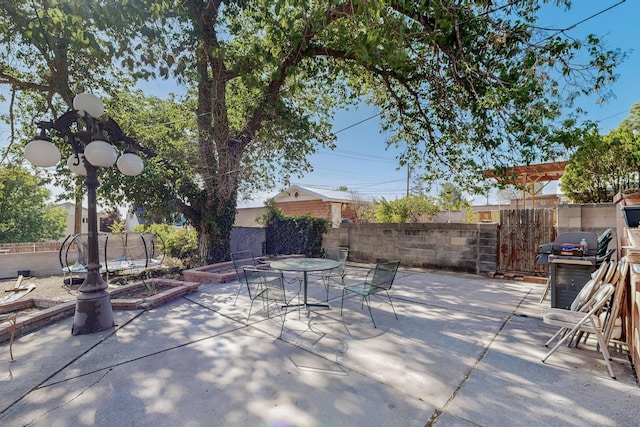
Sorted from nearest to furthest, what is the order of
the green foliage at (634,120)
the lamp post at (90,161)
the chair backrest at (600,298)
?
the chair backrest at (600,298) → the lamp post at (90,161) → the green foliage at (634,120)

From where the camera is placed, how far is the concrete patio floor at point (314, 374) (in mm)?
1989

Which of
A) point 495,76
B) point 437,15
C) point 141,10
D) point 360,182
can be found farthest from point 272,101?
point 360,182

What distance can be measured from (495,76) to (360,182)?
26.1 metres

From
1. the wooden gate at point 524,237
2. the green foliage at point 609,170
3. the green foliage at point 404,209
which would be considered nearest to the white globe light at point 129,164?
Result: the green foliage at point 609,170

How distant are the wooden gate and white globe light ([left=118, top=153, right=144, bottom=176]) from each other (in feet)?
23.6

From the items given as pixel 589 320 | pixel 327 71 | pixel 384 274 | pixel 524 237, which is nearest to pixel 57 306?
pixel 384 274

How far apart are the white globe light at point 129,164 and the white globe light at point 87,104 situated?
561 mm

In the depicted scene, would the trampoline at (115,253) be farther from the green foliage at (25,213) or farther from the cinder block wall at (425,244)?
the green foliage at (25,213)

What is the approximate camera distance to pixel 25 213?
1454 centimetres

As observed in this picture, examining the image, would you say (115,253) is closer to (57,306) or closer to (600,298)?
(57,306)

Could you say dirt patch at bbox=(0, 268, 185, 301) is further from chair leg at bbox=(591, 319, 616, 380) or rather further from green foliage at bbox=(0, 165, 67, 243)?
green foliage at bbox=(0, 165, 67, 243)

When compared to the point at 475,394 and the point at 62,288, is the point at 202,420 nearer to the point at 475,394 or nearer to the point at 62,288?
the point at 475,394

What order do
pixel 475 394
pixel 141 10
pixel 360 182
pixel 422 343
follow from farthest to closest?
pixel 360 182
pixel 141 10
pixel 422 343
pixel 475 394

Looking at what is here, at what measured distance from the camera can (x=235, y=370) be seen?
2578 millimetres
